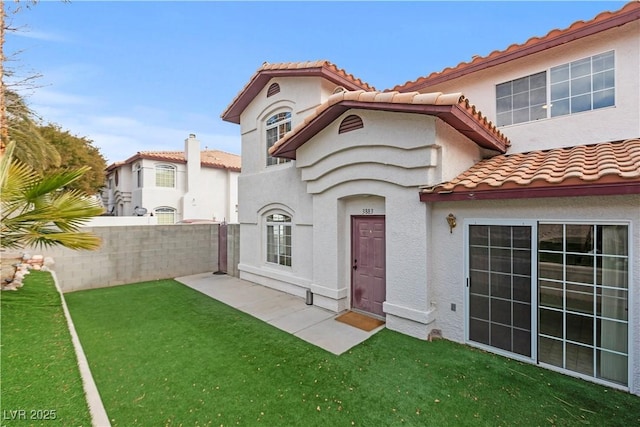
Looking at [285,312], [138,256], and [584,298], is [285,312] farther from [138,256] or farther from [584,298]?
[138,256]

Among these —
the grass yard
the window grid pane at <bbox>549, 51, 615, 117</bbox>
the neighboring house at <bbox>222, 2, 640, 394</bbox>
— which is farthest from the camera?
the window grid pane at <bbox>549, 51, 615, 117</bbox>

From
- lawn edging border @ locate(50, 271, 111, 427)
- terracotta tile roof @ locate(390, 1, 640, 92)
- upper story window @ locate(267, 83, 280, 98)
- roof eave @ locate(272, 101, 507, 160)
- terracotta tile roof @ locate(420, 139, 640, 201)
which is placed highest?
upper story window @ locate(267, 83, 280, 98)

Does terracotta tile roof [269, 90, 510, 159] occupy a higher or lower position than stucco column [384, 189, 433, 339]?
higher

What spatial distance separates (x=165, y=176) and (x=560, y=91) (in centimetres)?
2432

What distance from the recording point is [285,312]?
7688 millimetres

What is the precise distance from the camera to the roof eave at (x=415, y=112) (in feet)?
17.7

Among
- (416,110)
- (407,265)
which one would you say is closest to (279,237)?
(407,265)

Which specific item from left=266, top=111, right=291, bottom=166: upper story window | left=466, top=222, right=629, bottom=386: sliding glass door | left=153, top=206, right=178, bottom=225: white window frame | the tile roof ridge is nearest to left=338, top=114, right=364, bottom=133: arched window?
the tile roof ridge

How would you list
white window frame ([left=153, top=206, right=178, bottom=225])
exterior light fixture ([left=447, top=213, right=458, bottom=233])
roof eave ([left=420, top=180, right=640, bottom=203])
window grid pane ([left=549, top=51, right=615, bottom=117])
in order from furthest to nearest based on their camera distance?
1. white window frame ([left=153, top=206, right=178, bottom=225])
2. window grid pane ([left=549, top=51, right=615, bottom=117])
3. exterior light fixture ([left=447, top=213, right=458, bottom=233])
4. roof eave ([left=420, top=180, right=640, bottom=203])

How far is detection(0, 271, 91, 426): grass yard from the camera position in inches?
134

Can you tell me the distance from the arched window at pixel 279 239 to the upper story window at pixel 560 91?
7443 millimetres

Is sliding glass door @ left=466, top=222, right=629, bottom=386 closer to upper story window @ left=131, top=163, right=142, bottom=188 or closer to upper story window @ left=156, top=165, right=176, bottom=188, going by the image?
upper story window @ left=156, top=165, right=176, bottom=188

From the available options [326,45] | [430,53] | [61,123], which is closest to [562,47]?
[430,53]

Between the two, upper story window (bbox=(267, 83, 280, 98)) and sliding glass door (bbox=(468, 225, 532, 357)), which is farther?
upper story window (bbox=(267, 83, 280, 98))
